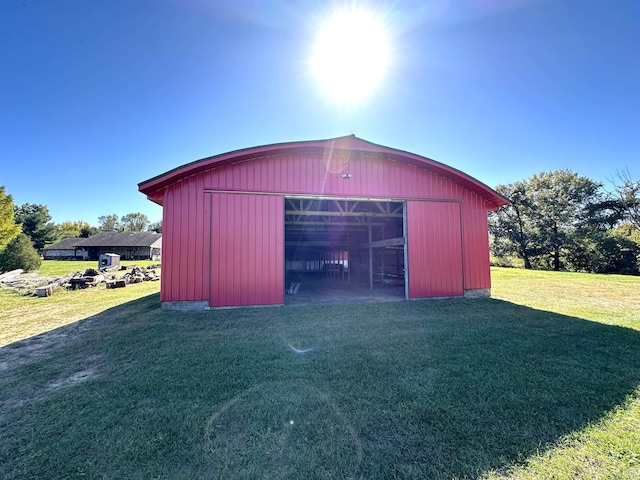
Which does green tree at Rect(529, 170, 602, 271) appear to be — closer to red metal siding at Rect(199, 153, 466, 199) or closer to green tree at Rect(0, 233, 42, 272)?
red metal siding at Rect(199, 153, 466, 199)

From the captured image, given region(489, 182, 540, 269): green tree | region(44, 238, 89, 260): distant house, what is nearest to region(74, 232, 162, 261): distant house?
region(44, 238, 89, 260): distant house

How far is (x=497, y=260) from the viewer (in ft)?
102

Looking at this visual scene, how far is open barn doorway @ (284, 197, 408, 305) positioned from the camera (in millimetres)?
9812

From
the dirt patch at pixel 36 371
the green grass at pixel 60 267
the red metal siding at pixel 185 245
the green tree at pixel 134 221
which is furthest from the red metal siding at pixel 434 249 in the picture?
the green tree at pixel 134 221

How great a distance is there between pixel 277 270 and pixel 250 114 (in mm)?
6435

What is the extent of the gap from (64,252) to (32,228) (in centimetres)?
593

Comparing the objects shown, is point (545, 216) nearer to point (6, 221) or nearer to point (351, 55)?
point (351, 55)

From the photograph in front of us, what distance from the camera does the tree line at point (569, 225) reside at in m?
20.7

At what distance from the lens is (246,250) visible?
7637 mm

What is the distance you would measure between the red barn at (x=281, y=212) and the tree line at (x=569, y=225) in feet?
63.7

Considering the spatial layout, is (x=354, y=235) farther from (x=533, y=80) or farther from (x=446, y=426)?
(x=446, y=426)

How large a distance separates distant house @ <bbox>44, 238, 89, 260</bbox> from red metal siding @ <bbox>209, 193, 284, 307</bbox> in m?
52.5

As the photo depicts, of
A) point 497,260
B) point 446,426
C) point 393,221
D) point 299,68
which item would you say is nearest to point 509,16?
point 299,68

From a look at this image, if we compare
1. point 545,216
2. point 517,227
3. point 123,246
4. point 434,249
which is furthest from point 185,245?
point 123,246
